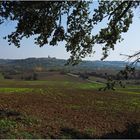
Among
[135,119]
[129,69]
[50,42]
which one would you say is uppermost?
[50,42]

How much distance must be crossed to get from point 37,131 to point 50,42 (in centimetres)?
594

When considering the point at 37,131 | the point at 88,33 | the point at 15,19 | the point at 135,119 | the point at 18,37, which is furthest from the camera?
the point at 135,119

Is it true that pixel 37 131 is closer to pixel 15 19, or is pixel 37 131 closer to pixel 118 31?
pixel 15 19

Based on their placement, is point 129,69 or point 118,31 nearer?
point 129,69

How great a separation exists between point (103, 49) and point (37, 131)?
25.6 ft

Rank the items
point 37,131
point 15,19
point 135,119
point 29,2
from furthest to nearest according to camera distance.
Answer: point 135,119 → point 15,19 → point 29,2 → point 37,131

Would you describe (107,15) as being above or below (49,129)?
above

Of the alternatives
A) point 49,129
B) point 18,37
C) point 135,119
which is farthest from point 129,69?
→ point 135,119

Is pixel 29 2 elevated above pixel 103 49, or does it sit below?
above

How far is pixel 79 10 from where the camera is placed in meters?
19.5

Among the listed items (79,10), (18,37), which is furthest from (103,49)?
(18,37)

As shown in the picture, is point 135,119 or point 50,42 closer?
point 50,42

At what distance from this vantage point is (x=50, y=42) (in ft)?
66.5

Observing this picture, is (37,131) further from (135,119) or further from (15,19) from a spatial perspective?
(135,119)
